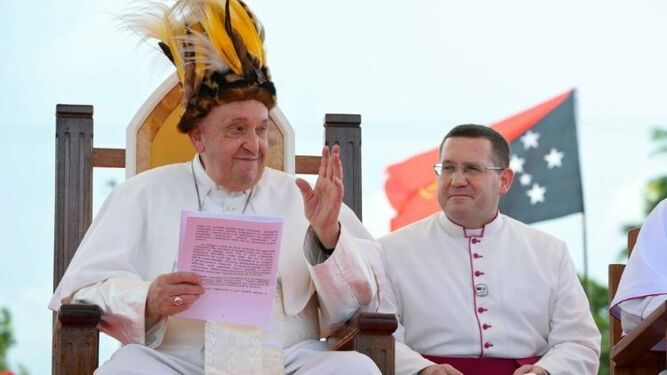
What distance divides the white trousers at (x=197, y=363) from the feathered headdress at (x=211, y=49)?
0.93 m

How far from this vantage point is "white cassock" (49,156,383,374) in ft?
17.7

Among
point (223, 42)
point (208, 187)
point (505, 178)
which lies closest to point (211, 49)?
point (223, 42)

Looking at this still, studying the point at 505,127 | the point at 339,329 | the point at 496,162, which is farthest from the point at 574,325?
the point at 505,127

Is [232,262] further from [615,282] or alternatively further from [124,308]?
[615,282]

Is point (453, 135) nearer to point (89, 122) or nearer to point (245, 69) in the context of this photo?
point (245, 69)

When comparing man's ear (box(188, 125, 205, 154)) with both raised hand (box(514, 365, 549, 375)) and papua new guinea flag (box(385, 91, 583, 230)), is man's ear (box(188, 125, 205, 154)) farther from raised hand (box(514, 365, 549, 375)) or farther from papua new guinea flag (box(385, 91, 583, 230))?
papua new guinea flag (box(385, 91, 583, 230))

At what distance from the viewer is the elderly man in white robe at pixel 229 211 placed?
5.28 metres

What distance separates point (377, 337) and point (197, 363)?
67 cm

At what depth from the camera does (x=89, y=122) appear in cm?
629

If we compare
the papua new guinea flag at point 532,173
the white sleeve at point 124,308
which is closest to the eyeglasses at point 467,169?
the white sleeve at point 124,308

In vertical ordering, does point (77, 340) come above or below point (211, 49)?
below

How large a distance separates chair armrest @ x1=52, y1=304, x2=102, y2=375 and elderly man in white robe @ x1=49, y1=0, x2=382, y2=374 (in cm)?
10

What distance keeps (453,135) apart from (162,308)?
5.49 feet

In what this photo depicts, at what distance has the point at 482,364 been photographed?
6.04 meters
